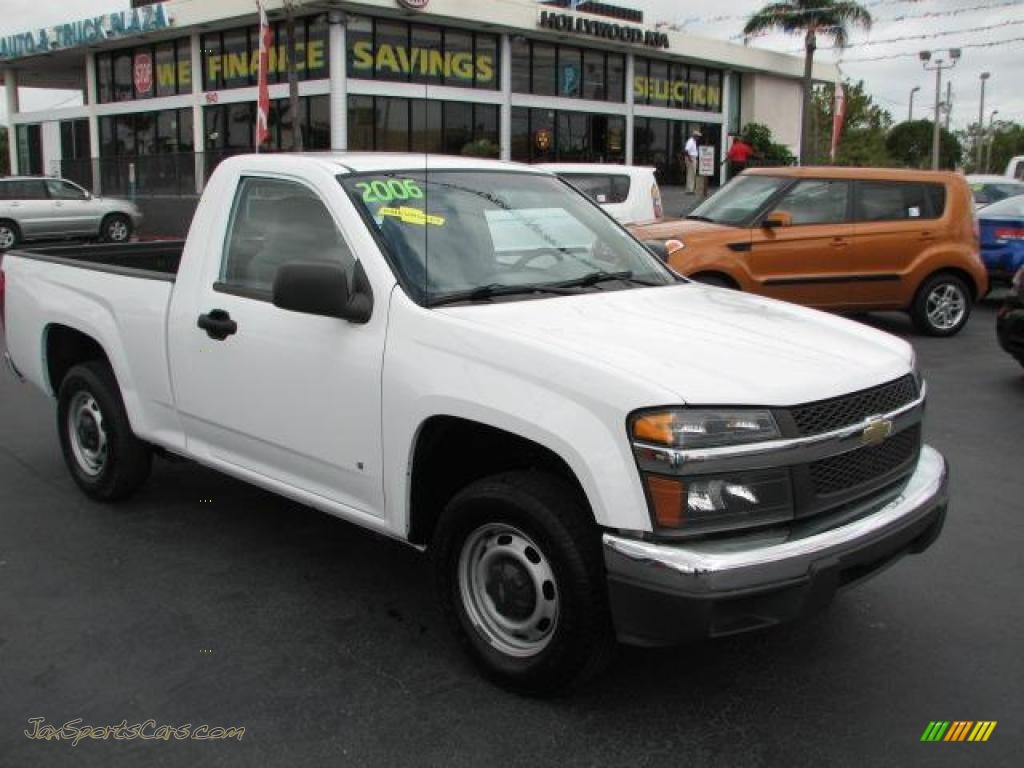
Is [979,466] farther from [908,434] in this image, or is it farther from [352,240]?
[352,240]

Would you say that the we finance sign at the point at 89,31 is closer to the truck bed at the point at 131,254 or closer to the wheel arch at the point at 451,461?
the truck bed at the point at 131,254

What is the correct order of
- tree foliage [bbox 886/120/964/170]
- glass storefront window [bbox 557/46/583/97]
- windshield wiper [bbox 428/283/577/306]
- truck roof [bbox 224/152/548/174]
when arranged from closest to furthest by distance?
windshield wiper [bbox 428/283/577/306]
truck roof [bbox 224/152/548/174]
glass storefront window [bbox 557/46/583/97]
tree foliage [bbox 886/120/964/170]

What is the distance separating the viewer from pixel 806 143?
3534 cm

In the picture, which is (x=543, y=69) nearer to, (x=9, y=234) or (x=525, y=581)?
(x=9, y=234)

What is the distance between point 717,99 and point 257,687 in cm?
3830

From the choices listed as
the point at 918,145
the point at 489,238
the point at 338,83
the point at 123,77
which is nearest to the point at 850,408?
the point at 489,238

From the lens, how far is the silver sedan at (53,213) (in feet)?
72.7

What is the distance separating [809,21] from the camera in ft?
112

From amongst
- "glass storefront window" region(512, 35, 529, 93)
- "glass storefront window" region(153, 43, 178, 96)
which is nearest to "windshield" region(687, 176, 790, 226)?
"glass storefront window" region(512, 35, 529, 93)

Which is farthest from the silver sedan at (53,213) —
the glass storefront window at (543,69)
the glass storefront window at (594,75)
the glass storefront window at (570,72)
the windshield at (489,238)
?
the windshield at (489,238)

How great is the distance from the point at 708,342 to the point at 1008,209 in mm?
11451

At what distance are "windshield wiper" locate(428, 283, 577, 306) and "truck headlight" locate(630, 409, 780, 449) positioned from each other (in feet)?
3.37

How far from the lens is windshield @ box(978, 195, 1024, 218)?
42.2 ft

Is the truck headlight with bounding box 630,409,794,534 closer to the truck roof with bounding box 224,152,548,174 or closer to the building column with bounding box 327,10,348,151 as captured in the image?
the truck roof with bounding box 224,152,548,174
